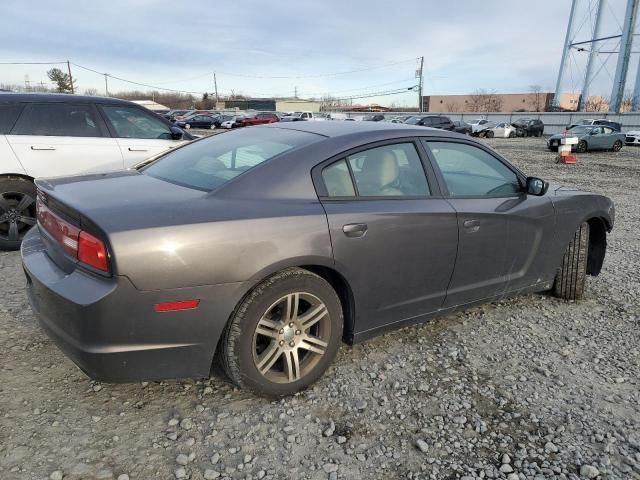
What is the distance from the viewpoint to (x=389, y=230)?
111 inches

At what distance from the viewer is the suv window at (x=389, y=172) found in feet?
9.50

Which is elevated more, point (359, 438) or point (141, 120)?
point (141, 120)

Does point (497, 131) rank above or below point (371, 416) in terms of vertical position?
below

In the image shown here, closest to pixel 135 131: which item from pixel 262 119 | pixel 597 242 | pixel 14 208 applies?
pixel 14 208

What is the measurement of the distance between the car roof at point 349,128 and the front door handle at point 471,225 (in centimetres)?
67

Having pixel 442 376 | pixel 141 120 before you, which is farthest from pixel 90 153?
pixel 442 376

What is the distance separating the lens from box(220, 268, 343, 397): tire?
2.44 meters

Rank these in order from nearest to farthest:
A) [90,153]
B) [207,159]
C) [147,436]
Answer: [147,436], [207,159], [90,153]

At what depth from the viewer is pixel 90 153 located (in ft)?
18.2

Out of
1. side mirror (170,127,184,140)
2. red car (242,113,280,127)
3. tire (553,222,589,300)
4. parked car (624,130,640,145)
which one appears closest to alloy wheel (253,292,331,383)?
tire (553,222,589,300)

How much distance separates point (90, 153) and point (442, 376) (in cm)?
469

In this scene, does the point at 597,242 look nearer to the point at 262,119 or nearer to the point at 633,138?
the point at 633,138

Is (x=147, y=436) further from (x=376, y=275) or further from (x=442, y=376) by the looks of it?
(x=442, y=376)

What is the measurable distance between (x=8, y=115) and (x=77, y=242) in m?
3.87
